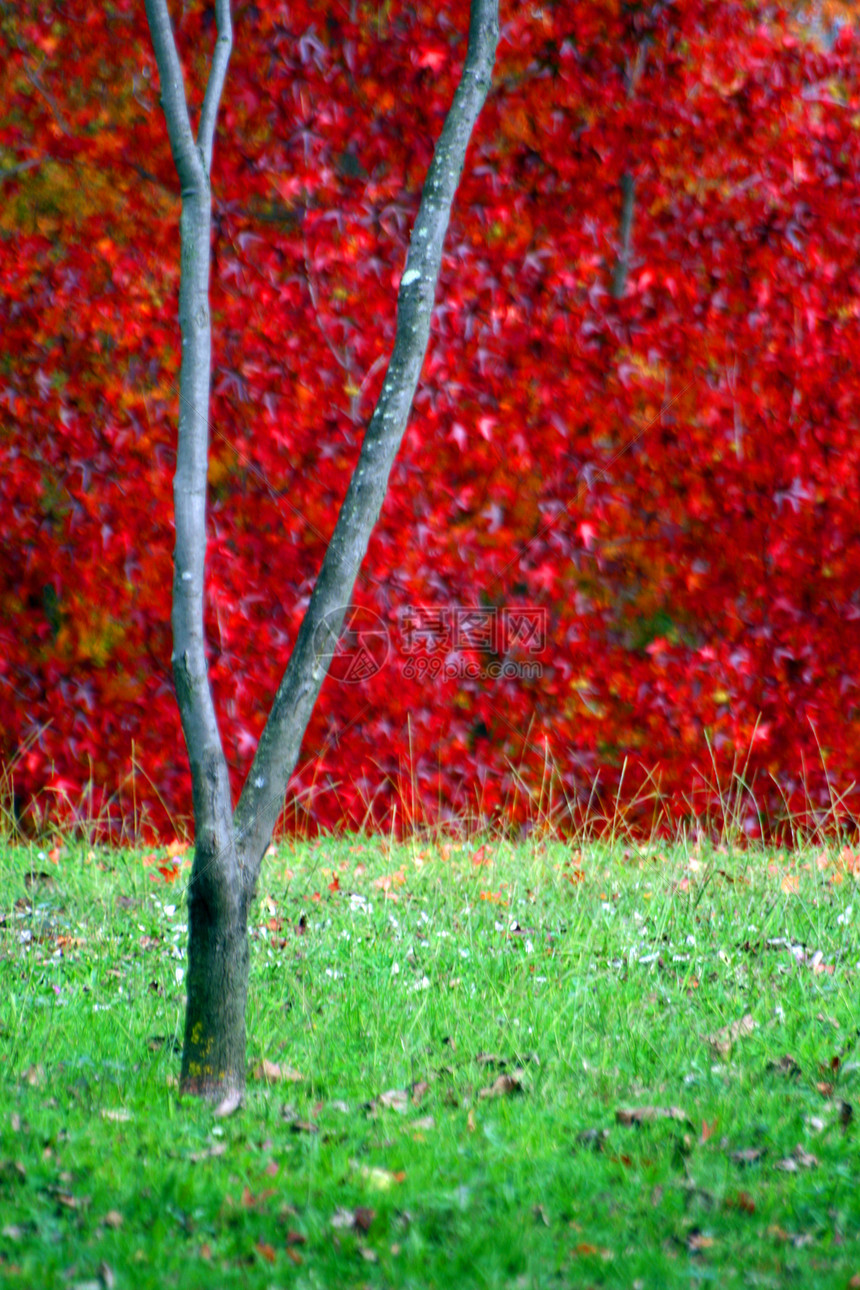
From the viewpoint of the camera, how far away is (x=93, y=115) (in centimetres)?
689

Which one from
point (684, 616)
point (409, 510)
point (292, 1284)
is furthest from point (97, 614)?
point (292, 1284)

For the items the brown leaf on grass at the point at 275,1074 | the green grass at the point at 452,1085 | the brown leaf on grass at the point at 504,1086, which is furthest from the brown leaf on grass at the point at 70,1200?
the brown leaf on grass at the point at 504,1086

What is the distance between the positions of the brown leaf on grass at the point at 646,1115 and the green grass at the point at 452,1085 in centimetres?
2

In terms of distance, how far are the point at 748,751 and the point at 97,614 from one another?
3976 millimetres

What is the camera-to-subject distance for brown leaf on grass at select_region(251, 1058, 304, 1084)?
143 inches

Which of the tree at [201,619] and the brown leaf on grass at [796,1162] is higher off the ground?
the tree at [201,619]

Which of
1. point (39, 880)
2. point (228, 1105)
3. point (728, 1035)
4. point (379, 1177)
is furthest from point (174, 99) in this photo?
point (39, 880)

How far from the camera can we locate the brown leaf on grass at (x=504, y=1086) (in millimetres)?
3514

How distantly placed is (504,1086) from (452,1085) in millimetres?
167

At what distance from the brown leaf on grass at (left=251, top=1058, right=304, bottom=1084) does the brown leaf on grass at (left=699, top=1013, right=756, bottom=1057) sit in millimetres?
1358

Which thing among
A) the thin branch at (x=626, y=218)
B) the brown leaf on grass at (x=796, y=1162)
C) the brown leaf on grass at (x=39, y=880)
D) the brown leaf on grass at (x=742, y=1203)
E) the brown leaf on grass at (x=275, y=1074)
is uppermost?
the thin branch at (x=626, y=218)

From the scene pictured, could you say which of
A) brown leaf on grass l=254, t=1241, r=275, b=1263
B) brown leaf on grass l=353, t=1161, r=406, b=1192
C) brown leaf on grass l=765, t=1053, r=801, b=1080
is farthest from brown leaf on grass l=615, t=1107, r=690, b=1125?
brown leaf on grass l=254, t=1241, r=275, b=1263

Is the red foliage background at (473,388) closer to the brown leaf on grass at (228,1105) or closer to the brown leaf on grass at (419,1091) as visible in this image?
the brown leaf on grass at (419,1091)

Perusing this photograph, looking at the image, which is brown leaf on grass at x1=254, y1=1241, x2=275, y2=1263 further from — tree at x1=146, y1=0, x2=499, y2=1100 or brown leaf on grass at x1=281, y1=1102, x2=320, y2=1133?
tree at x1=146, y1=0, x2=499, y2=1100
